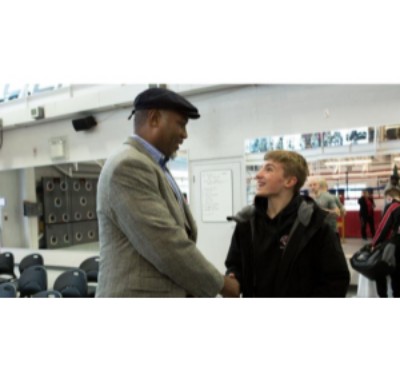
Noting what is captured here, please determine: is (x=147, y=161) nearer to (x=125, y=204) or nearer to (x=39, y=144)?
(x=125, y=204)

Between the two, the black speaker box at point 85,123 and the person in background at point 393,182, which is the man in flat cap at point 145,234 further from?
A: the black speaker box at point 85,123

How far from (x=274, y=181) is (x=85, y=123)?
5433mm

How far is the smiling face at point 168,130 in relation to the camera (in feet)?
3.98

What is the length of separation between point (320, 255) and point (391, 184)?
3.37 m

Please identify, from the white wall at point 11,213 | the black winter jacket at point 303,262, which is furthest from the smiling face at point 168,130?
the white wall at point 11,213

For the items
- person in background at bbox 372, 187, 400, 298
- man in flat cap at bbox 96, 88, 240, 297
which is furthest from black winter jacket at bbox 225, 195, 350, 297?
person in background at bbox 372, 187, 400, 298

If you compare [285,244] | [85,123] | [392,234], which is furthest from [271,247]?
[85,123]

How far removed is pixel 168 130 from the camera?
1221 millimetres

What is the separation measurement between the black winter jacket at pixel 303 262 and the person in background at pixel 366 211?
3541 mm

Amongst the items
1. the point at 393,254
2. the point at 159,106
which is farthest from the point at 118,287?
the point at 393,254

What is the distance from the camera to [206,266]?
1.12 m

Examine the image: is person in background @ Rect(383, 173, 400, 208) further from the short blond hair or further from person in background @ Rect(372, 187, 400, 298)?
the short blond hair

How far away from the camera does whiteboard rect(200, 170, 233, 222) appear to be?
204 inches

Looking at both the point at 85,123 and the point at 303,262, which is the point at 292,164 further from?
the point at 85,123
